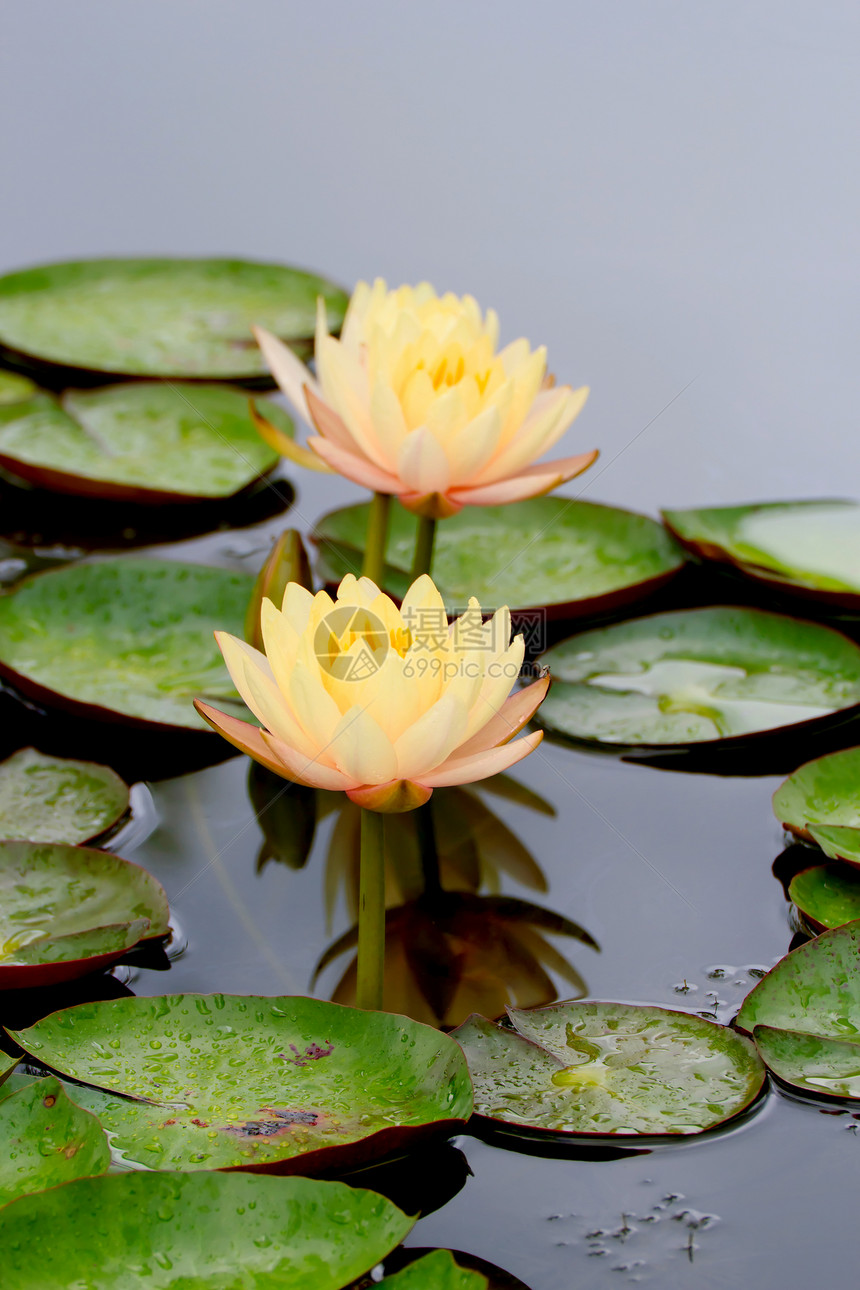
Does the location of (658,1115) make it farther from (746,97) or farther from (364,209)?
(746,97)

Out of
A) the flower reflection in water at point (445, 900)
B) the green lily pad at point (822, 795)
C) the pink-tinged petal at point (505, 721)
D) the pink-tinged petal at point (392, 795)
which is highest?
the pink-tinged petal at point (505, 721)

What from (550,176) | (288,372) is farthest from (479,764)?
(550,176)

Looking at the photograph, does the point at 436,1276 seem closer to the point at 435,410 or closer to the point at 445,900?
the point at 445,900

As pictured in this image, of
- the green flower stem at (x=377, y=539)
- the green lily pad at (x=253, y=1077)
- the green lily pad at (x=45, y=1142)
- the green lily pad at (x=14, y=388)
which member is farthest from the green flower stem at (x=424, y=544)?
the green lily pad at (x=14, y=388)

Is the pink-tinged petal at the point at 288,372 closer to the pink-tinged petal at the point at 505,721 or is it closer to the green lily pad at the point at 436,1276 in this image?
the pink-tinged petal at the point at 505,721

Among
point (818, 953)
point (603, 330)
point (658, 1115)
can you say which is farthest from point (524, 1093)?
point (603, 330)

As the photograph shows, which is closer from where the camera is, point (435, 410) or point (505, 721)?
point (505, 721)
